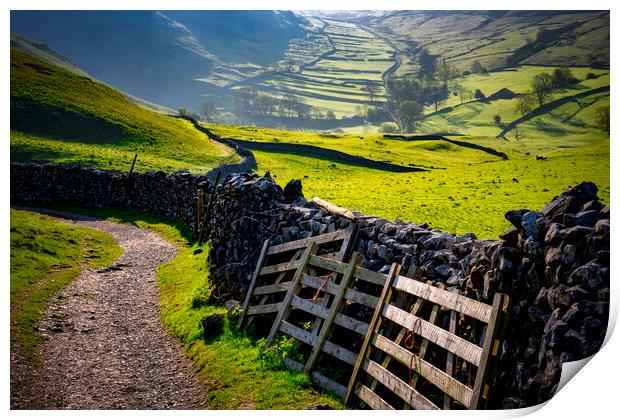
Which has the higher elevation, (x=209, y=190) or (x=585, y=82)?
(x=585, y=82)

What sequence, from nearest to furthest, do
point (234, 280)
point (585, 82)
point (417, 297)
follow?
1. point (417, 297)
2. point (234, 280)
3. point (585, 82)

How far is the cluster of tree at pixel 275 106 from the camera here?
538 feet

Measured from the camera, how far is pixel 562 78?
342 ft

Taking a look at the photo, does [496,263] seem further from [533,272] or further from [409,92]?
[409,92]

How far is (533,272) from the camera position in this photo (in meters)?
7.68

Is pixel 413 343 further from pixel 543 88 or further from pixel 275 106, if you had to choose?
pixel 275 106

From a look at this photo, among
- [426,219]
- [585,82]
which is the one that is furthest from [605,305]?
[585,82]

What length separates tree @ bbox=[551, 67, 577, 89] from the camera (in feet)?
334

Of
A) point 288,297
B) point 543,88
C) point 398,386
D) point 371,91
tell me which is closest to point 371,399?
point 398,386

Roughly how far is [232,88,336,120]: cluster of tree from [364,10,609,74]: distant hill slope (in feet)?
113

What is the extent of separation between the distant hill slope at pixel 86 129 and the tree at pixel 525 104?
69990 mm

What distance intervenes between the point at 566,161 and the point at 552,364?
38.0m

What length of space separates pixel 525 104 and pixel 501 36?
31397 mm

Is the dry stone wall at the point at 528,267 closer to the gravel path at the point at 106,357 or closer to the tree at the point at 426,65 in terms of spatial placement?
the gravel path at the point at 106,357
